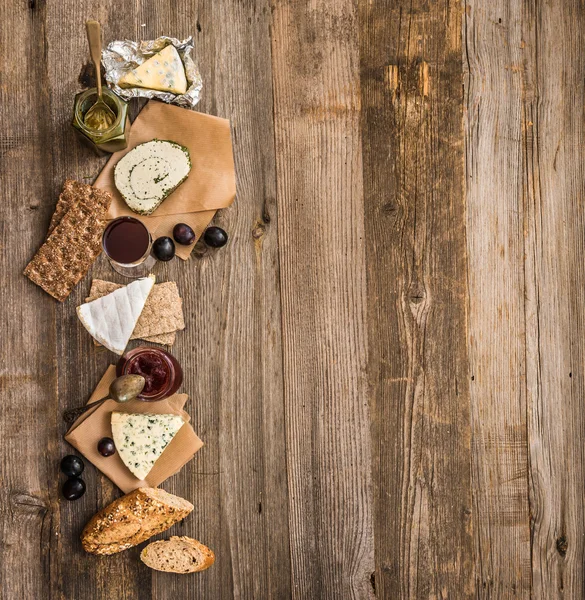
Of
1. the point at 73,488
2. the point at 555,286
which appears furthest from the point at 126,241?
the point at 555,286

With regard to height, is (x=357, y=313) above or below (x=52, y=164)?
below

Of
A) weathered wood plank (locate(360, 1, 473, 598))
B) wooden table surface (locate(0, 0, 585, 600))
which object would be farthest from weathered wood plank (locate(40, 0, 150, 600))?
weathered wood plank (locate(360, 1, 473, 598))

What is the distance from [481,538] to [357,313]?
0.81m

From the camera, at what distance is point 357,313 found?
1795mm

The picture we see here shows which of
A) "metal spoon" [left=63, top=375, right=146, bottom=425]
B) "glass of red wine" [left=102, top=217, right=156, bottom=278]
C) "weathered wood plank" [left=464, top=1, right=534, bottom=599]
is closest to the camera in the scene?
"metal spoon" [left=63, top=375, right=146, bottom=425]

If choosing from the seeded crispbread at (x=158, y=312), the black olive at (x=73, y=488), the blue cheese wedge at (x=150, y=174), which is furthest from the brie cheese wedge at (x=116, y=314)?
the black olive at (x=73, y=488)

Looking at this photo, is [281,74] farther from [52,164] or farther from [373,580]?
[373,580]

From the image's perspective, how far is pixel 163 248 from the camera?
66.9 inches

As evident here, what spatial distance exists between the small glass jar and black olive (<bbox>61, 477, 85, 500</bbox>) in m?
0.97

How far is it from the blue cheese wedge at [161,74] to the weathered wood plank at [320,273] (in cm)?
30

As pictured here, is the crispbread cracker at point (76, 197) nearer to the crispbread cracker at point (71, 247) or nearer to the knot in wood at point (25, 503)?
the crispbread cracker at point (71, 247)

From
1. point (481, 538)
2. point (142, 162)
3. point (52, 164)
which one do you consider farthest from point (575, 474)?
point (52, 164)

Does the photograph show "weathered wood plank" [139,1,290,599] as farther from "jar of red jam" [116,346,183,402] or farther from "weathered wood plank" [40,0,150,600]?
"weathered wood plank" [40,0,150,600]

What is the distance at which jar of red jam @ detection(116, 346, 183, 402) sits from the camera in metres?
1.68
